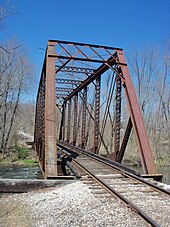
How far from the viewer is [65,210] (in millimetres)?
4398

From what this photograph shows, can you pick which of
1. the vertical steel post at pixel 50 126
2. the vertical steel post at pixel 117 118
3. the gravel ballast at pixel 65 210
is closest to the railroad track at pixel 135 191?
the gravel ballast at pixel 65 210

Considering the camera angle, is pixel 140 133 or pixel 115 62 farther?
pixel 115 62

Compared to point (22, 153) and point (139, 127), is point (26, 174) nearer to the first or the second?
point (22, 153)

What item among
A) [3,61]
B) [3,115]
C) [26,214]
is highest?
[3,61]

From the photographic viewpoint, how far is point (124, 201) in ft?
15.3

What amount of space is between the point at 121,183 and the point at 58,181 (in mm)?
1504

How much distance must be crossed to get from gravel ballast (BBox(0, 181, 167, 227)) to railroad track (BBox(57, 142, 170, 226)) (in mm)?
191

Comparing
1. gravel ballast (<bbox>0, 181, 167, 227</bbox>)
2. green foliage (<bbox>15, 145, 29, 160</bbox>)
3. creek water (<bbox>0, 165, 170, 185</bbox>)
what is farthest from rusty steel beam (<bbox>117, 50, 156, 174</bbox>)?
green foliage (<bbox>15, 145, 29, 160</bbox>)

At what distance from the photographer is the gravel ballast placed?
12.6 feet

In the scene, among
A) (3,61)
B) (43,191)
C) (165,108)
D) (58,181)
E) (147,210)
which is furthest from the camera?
(165,108)

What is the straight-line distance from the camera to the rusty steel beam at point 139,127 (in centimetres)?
764

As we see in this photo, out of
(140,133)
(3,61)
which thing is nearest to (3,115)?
(3,61)

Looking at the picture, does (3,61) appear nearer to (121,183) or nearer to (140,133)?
(140,133)

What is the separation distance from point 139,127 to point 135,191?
10.5ft
